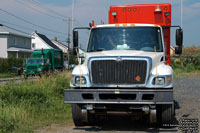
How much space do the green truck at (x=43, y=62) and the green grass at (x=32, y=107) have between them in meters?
13.9

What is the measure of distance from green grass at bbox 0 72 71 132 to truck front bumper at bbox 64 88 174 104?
1.38 m

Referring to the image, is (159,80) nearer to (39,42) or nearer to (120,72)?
(120,72)

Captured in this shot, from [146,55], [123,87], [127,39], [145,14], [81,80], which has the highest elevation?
[145,14]

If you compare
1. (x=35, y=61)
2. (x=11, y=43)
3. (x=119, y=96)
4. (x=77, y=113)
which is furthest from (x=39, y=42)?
(x=119, y=96)

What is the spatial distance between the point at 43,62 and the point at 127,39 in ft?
74.7

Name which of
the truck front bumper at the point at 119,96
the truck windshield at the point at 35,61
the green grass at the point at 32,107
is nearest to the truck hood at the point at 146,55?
the truck front bumper at the point at 119,96

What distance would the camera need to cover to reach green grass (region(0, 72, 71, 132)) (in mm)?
7746

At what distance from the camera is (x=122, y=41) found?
325 inches

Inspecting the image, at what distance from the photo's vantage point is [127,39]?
827 centimetres

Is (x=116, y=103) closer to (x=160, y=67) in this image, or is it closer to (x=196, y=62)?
(x=160, y=67)

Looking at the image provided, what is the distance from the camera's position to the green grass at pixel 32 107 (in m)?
7.75

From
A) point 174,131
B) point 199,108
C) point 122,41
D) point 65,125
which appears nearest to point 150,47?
point 122,41

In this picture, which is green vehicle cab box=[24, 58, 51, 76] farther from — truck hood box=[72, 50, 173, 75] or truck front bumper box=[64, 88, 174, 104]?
truck front bumper box=[64, 88, 174, 104]

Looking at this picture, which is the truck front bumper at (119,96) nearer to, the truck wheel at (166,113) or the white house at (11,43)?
the truck wheel at (166,113)
